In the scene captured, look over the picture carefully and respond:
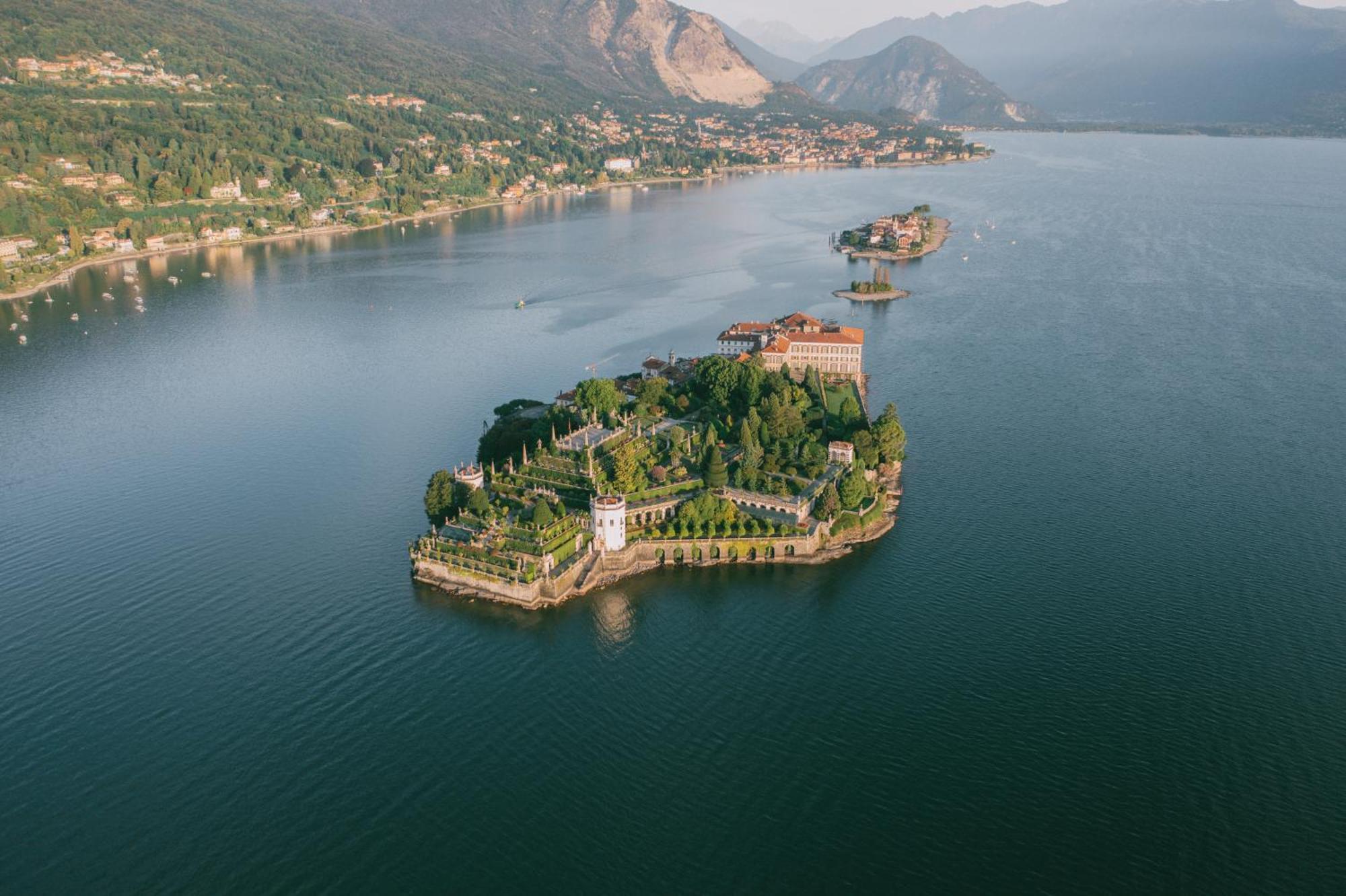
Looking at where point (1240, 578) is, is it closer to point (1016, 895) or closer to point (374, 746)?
point (1016, 895)

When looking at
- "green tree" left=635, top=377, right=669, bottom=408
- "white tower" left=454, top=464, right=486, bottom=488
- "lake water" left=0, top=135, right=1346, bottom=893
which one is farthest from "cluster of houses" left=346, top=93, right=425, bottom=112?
"white tower" left=454, top=464, right=486, bottom=488

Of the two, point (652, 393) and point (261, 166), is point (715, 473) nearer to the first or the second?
point (652, 393)

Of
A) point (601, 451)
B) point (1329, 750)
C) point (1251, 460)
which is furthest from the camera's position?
point (1251, 460)

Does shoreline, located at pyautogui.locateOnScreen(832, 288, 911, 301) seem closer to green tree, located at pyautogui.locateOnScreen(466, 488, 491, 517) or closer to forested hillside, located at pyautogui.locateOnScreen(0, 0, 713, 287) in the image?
green tree, located at pyautogui.locateOnScreen(466, 488, 491, 517)

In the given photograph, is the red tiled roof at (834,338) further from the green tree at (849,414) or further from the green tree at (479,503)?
the green tree at (479,503)

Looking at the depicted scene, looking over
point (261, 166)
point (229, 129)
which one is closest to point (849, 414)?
point (261, 166)

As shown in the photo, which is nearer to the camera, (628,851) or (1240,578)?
(628,851)

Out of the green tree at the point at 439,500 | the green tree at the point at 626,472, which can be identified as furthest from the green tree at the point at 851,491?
the green tree at the point at 439,500

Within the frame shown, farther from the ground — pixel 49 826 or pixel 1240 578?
pixel 1240 578

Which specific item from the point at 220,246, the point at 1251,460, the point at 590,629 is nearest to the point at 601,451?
the point at 590,629
